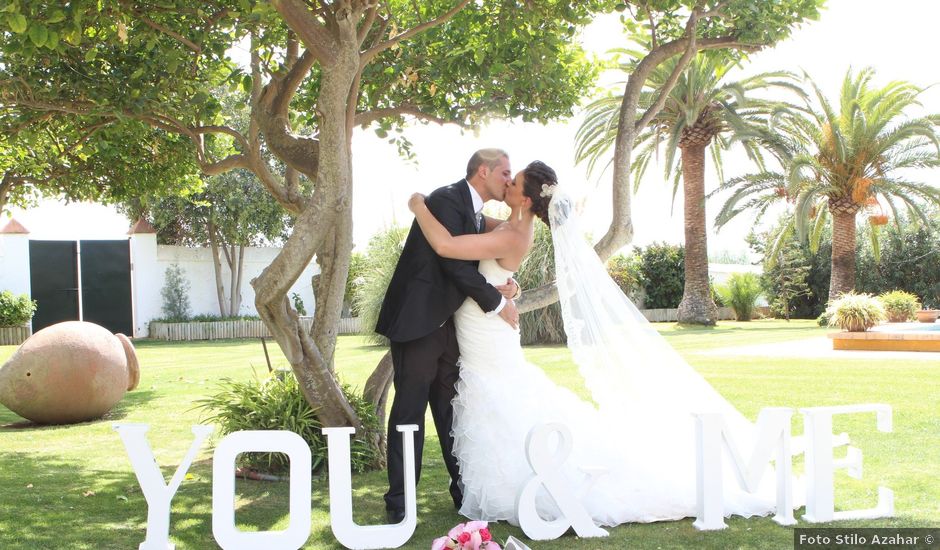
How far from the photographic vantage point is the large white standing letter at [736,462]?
14.0ft

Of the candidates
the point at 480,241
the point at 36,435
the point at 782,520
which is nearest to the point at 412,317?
the point at 480,241

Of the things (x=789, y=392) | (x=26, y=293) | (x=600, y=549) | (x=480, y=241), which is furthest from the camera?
(x=26, y=293)

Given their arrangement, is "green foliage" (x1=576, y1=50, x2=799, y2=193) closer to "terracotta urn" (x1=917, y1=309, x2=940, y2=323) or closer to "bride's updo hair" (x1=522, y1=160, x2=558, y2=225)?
"terracotta urn" (x1=917, y1=309, x2=940, y2=323)

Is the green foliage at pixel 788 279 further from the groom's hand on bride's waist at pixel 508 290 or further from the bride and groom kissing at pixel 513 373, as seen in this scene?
the groom's hand on bride's waist at pixel 508 290

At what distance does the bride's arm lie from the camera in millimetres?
4750

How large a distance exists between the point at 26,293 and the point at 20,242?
1.62 meters

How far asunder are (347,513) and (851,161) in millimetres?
24324

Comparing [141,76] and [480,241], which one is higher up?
[141,76]

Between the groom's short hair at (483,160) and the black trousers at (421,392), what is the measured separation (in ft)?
3.08

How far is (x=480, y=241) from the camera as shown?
4777 mm

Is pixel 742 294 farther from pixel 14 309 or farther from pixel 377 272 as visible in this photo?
pixel 14 309

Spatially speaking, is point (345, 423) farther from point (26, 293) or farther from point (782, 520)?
point (26, 293)

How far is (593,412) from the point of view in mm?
4863

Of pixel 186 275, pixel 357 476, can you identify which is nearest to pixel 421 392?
pixel 357 476
